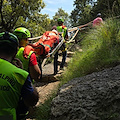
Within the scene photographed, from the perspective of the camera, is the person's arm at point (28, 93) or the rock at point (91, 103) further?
the rock at point (91, 103)

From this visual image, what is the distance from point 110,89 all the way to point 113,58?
174 centimetres

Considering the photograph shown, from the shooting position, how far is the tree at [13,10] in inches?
609

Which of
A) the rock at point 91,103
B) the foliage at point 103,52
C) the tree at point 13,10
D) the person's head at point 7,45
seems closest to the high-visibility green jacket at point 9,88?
the person's head at point 7,45

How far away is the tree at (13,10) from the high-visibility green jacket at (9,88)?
1500 cm

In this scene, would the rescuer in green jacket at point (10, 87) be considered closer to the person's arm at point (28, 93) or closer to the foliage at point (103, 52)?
the person's arm at point (28, 93)

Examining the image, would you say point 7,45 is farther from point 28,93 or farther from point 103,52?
point 103,52

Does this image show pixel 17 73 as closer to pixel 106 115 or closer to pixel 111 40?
pixel 106 115

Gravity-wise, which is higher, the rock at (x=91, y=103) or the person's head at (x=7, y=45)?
the person's head at (x=7, y=45)

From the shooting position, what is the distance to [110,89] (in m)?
2.18

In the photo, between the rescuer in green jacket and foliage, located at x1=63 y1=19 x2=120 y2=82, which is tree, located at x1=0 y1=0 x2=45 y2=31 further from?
the rescuer in green jacket

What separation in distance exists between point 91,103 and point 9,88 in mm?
1163

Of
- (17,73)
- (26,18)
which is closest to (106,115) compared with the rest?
(17,73)

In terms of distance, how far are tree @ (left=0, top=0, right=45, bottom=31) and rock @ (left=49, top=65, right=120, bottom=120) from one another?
14.4 meters

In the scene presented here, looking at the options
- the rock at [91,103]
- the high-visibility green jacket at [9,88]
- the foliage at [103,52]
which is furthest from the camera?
the foliage at [103,52]
